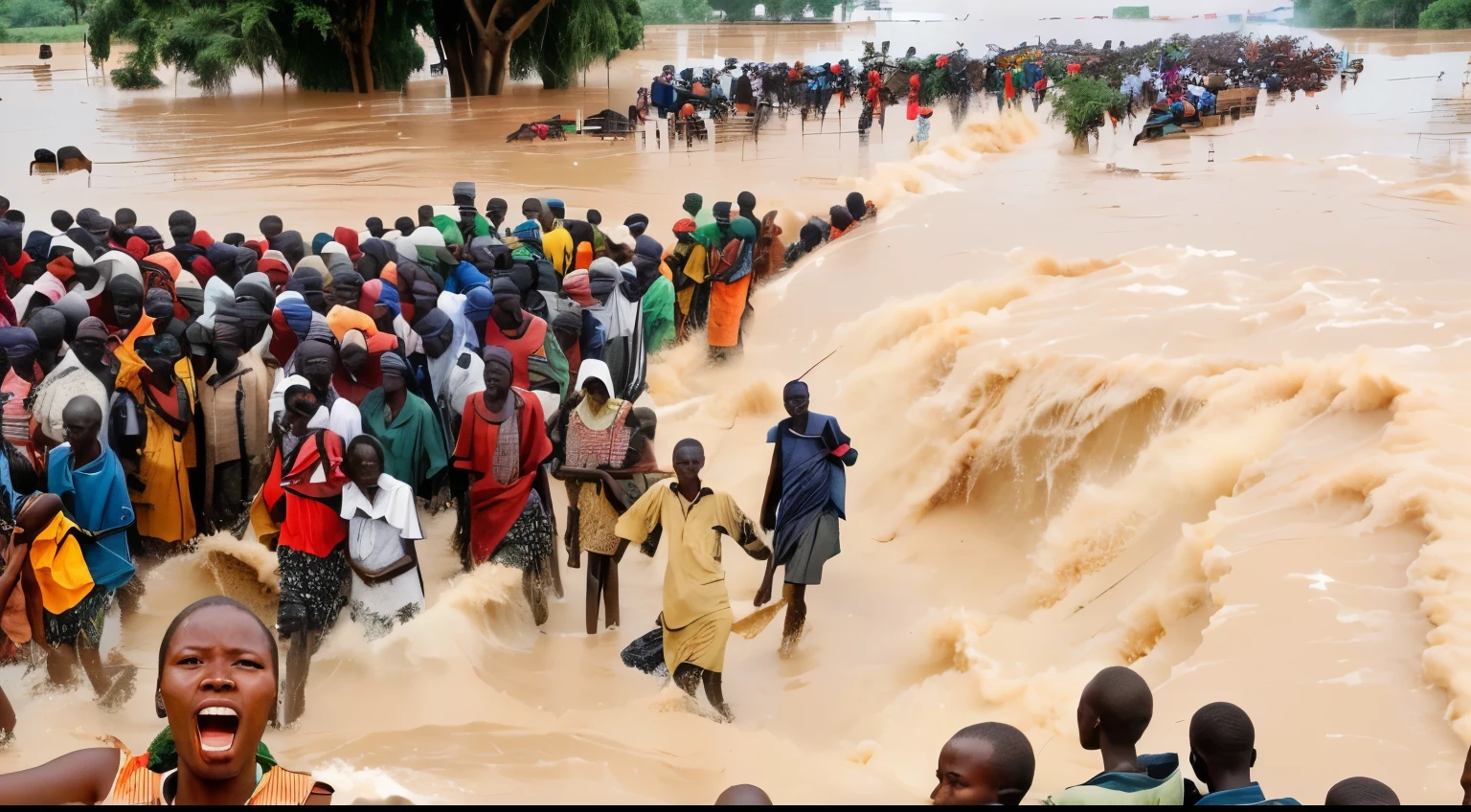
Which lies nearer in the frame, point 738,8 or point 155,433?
→ point 155,433

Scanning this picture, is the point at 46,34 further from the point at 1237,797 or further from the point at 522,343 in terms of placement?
the point at 1237,797

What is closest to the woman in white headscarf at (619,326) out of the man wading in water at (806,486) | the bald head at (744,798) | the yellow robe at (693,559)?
the man wading in water at (806,486)

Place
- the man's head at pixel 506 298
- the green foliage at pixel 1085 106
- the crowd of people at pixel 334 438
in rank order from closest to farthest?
the crowd of people at pixel 334 438 < the man's head at pixel 506 298 < the green foliage at pixel 1085 106

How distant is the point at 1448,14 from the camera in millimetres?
24812

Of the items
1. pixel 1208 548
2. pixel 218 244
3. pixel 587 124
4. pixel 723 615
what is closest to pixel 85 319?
pixel 218 244

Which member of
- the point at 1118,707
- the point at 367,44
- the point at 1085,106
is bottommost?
the point at 1118,707

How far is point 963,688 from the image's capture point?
6.07 m

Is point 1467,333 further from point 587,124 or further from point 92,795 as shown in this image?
point 587,124

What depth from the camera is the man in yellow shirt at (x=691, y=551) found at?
213 inches

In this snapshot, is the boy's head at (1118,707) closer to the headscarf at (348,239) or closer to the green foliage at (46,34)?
the headscarf at (348,239)

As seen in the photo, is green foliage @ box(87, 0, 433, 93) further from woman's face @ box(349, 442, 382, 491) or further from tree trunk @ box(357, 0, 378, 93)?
woman's face @ box(349, 442, 382, 491)

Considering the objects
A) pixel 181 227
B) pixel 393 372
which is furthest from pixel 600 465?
pixel 181 227

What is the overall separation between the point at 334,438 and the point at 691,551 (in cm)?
164

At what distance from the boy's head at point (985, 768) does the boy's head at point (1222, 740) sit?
547 mm
